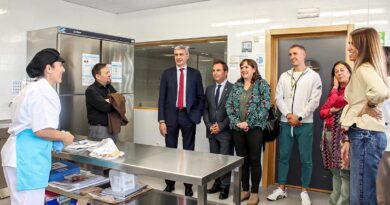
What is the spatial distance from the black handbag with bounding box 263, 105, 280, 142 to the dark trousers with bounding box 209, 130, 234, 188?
14.4 inches

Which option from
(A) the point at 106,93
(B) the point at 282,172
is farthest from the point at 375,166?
(A) the point at 106,93

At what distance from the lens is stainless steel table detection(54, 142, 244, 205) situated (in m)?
1.65

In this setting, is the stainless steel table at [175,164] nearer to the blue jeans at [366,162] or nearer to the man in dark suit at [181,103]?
the blue jeans at [366,162]

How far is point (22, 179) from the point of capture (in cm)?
182

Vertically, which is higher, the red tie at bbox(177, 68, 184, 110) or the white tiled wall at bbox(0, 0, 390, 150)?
the white tiled wall at bbox(0, 0, 390, 150)

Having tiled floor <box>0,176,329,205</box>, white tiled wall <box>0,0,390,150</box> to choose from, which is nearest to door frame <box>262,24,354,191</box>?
white tiled wall <box>0,0,390,150</box>

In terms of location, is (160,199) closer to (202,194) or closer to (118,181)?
(118,181)

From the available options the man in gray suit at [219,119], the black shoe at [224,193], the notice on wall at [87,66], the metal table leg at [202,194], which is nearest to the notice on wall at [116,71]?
the notice on wall at [87,66]

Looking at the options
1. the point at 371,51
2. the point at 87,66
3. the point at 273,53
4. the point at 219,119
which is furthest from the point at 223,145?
the point at 87,66

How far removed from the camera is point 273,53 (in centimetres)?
385

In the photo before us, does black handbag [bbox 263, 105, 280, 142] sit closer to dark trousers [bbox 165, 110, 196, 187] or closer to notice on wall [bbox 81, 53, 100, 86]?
dark trousers [bbox 165, 110, 196, 187]

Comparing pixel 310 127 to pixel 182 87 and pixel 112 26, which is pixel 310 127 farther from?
pixel 112 26

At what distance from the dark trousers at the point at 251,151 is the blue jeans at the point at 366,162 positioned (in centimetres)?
123

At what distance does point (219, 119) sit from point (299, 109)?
817mm
